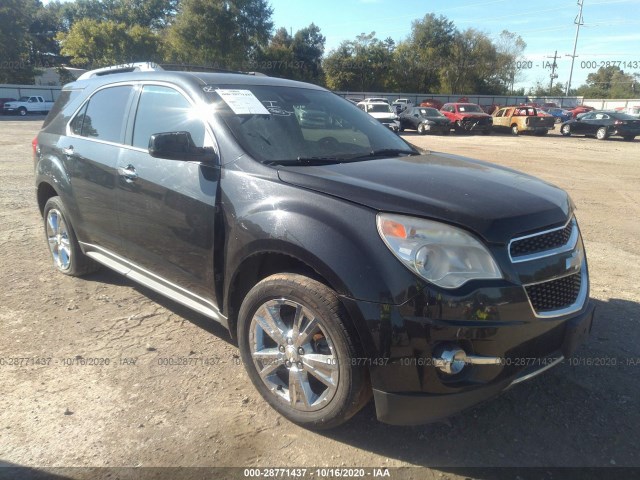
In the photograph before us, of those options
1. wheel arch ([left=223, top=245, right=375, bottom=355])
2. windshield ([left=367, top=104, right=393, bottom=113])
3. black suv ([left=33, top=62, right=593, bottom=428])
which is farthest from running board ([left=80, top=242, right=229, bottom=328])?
windshield ([left=367, top=104, right=393, bottom=113])

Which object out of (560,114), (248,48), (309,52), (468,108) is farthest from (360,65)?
(468,108)

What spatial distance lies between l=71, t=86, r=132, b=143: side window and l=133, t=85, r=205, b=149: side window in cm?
24

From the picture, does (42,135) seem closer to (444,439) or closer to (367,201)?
(367,201)

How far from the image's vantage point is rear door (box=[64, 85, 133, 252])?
12.2 feet

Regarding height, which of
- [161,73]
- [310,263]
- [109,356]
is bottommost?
[109,356]

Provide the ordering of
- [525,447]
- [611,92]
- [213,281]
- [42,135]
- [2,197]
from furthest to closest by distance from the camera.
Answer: [611,92] < [2,197] < [42,135] < [213,281] < [525,447]

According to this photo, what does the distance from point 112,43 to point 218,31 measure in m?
11.3

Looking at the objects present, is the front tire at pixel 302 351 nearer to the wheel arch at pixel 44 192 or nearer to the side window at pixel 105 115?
the side window at pixel 105 115

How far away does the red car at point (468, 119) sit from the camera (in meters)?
27.4

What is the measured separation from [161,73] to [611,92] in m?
80.9

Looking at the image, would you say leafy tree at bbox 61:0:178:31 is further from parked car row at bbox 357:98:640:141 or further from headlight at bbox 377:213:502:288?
headlight at bbox 377:213:502:288

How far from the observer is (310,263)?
2.38 meters

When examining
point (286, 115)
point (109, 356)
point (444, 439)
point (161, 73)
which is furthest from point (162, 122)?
point (444, 439)

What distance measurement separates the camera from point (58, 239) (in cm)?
475
